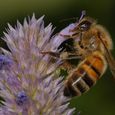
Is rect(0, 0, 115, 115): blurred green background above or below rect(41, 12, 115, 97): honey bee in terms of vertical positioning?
above

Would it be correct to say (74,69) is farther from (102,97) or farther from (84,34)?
(102,97)

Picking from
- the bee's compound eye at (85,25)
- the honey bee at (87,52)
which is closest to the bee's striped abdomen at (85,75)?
the honey bee at (87,52)

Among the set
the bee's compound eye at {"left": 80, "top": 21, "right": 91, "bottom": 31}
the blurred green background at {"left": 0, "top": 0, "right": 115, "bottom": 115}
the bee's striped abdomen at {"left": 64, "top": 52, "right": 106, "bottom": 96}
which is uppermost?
the blurred green background at {"left": 0, "top": 0, "right": 115, "bottom": 115}

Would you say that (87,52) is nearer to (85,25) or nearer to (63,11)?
(85,25)

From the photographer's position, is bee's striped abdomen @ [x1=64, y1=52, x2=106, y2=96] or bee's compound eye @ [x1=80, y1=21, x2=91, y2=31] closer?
bee's striped abdomen @ [x1=64, y1=52, x2=106, y2=96]

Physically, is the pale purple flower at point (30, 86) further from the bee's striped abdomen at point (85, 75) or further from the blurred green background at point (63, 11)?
the blurred green background at point (63, 11)

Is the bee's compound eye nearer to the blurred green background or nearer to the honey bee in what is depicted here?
the honey bee

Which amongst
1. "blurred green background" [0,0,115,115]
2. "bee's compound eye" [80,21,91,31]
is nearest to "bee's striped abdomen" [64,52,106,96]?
"bee's compound eye" [80,21,91,31]
